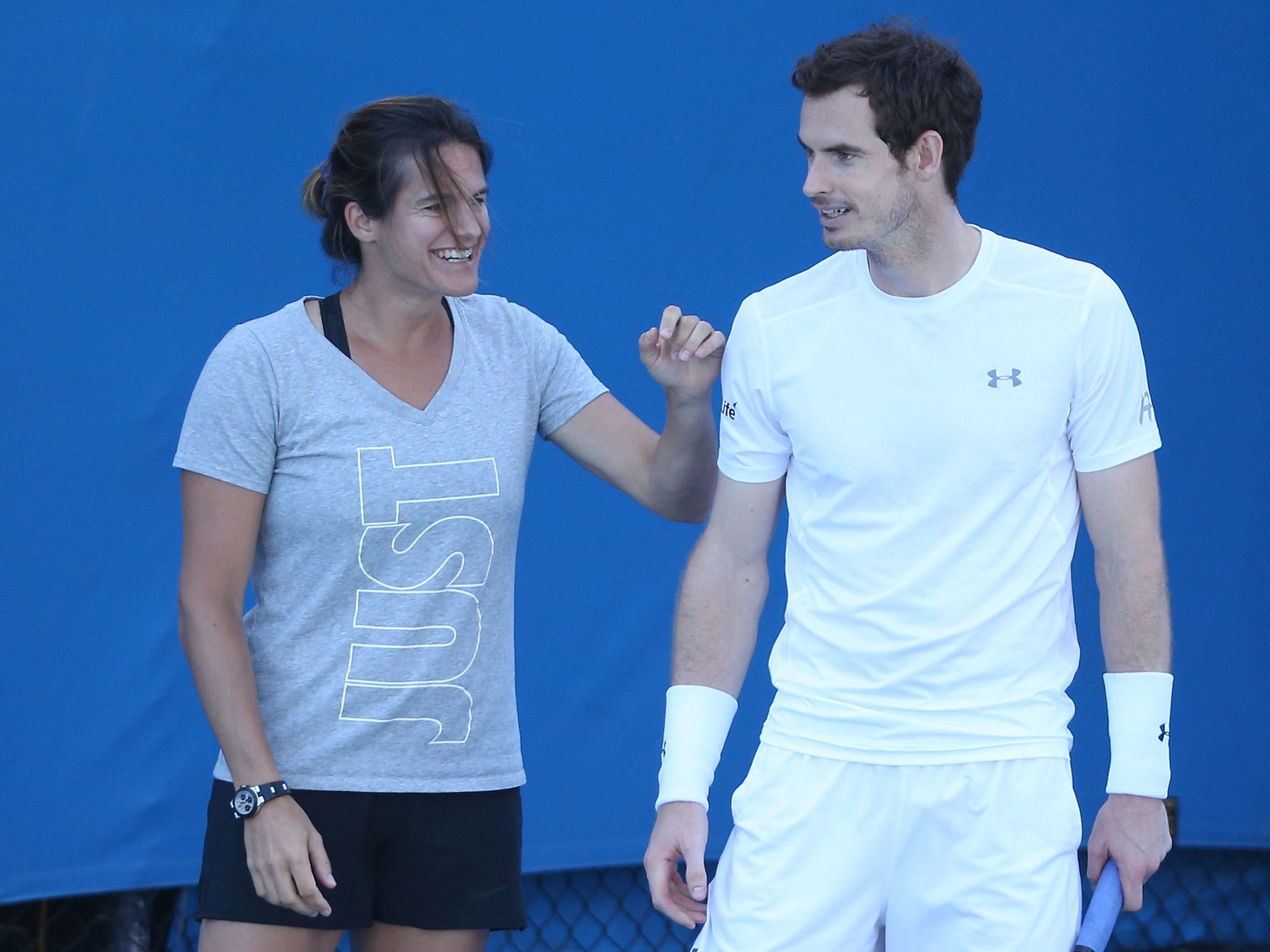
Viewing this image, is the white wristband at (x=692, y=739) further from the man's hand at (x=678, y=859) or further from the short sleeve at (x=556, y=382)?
the short sleeve at (x=556, y=382)

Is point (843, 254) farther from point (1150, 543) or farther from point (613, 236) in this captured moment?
point (613, 236)

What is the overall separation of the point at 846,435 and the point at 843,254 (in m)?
0.28

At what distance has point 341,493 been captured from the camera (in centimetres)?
192

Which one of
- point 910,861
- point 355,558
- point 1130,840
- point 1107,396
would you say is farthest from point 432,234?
point 1130,840

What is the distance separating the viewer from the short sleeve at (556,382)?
2.16 metres

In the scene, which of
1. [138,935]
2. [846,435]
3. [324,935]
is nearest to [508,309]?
[846,435]

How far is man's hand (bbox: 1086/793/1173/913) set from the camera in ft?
5.54

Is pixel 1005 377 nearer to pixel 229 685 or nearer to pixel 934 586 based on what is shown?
pixel 934 586

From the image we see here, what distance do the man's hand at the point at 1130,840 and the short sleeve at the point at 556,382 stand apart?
3.04 ft

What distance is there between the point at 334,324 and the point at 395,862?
2.43 feet

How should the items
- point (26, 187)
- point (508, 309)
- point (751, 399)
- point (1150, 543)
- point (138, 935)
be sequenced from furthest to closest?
point (138, 935) → point (26, 187) → point (508, 309) → point (751, 399) → point (1150, 543)

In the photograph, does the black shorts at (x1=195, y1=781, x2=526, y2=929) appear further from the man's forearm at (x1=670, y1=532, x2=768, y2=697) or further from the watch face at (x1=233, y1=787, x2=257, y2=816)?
the man's forearm at (x1=670, y1=532, x2=768, y2=697)

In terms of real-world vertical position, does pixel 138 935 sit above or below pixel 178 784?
below

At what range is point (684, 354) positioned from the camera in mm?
1950
